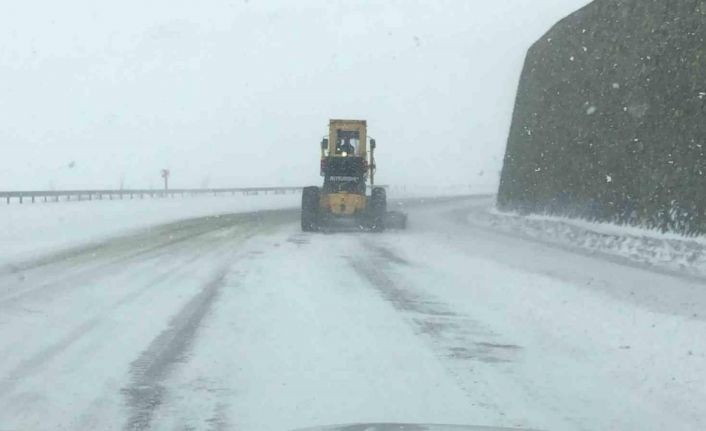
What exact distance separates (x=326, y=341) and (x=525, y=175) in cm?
2416

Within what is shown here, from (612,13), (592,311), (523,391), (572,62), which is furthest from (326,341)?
(572,62)

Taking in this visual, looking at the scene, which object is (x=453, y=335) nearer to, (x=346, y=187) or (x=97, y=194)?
(x=346, y=187)

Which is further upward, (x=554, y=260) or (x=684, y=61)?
(x=684, y=61)

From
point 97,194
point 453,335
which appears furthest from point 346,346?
point 97,194

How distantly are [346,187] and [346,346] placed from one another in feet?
62.4

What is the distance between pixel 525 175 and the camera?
3142cm

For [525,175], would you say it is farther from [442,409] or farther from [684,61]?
[442,409]

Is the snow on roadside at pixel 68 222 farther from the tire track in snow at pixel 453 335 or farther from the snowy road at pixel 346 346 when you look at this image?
the tire track in snow at pixel 453 335

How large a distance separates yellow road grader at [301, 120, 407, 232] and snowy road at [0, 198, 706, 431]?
10.6 m

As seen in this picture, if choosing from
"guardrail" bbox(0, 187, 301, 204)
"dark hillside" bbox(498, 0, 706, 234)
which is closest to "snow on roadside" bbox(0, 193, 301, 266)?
"guardrail" bbox(0, 187, 301, 204)

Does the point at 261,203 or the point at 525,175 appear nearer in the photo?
the point at 525,175

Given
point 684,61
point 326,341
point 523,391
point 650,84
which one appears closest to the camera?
point 523,391

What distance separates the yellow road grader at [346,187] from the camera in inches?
1039

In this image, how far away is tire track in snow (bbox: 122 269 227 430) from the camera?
5.74 m
